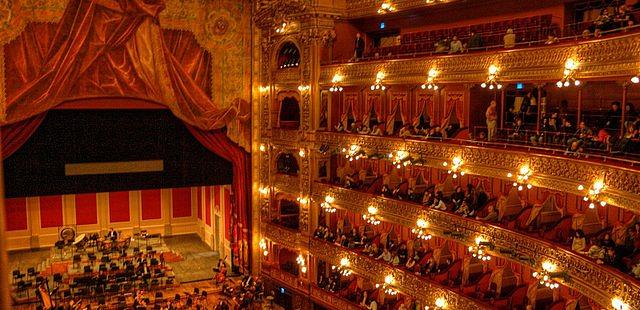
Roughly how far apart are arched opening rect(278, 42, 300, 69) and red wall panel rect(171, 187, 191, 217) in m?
11.0

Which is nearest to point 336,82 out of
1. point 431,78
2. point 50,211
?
point 431,78

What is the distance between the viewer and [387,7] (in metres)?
21.5

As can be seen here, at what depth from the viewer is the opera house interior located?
15.2 meters

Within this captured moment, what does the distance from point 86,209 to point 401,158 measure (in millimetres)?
18653

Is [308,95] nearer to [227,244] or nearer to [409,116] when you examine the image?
[409,116]

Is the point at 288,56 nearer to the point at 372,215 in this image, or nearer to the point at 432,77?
the point at 372,215

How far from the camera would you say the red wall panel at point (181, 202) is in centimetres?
3331

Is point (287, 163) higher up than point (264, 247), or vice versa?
point (287, 163)

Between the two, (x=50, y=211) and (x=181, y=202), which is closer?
(x=50, y=211)

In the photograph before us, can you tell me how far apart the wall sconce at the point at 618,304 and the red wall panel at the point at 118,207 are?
83.1ft

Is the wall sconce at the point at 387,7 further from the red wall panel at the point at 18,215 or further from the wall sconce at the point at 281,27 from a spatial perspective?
the red wall panel at the point at 18,215

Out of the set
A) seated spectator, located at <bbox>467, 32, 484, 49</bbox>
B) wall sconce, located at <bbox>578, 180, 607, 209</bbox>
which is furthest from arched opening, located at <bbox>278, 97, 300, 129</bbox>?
wall sconce, located at <bbox>578, 180, 607, 209</bbox>

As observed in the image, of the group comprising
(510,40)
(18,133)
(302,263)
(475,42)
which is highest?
(475,42)

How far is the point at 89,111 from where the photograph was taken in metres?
24.0
